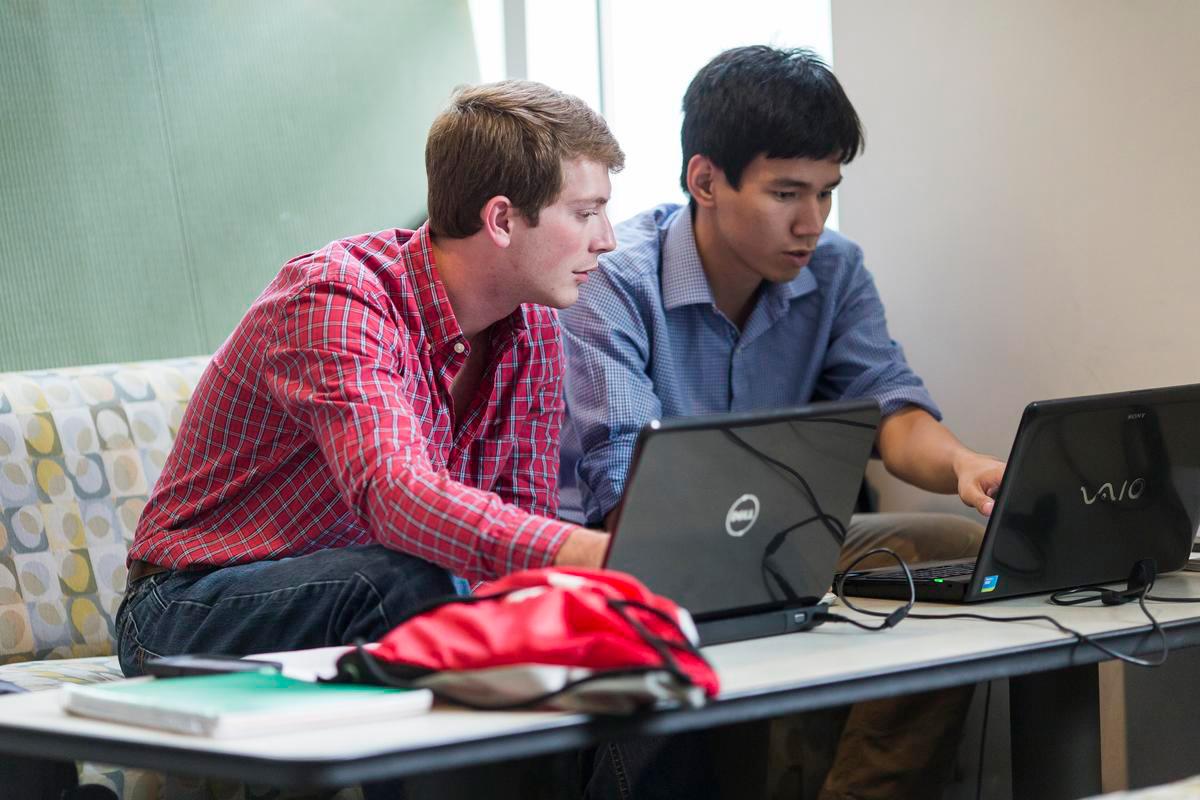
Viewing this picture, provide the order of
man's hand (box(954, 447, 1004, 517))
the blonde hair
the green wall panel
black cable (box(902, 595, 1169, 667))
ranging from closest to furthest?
black cable (box(902, 595, 1169, 667)), the blonde hair, man's hand (box(954, 447, 1004, 517)), the green wall panel

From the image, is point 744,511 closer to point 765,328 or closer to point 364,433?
point 364,433

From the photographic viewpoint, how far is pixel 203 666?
1175mm

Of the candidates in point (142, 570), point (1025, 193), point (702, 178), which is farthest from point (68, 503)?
point (1025, 193)

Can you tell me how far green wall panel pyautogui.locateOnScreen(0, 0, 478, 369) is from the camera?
8.44 feet

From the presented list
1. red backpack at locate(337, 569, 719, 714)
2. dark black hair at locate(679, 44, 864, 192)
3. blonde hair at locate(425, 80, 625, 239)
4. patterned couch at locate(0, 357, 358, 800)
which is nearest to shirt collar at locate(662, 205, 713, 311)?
dark black hair at locate(679, 44, 864, 192)

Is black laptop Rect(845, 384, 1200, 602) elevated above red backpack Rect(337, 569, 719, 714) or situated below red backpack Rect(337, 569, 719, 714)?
below

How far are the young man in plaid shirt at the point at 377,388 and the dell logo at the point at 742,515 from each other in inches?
14.8

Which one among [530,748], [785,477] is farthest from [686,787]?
[530,748]

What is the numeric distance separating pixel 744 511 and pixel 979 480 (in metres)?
0.80

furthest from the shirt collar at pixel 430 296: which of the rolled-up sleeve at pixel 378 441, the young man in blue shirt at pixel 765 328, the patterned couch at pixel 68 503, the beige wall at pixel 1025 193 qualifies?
the beige wall at pixel 1025 193

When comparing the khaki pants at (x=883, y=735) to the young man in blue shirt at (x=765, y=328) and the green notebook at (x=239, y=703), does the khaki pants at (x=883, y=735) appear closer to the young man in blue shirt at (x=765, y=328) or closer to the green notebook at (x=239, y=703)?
the young man in blue shirt at (x=765, y=328)

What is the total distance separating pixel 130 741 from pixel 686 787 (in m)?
1.08

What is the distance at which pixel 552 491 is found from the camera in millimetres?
1984

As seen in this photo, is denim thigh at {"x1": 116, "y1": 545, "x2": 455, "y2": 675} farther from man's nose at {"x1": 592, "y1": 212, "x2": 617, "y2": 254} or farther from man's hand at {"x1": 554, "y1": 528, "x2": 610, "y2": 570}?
man's nose at {"x1": 592, "y1": 212, "x2": 617, "y2": 254}
